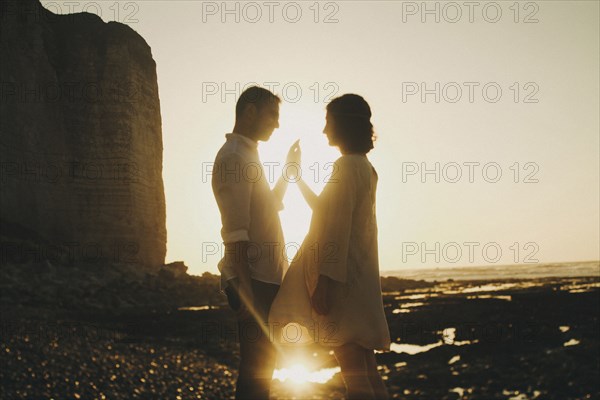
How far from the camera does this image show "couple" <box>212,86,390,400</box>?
2.95 m

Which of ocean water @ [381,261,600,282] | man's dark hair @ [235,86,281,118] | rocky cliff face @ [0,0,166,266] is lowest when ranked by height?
ocean water @ [381,261,600,282]

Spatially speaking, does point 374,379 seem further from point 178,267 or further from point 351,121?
point 178,267

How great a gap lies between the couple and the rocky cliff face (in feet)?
79.6

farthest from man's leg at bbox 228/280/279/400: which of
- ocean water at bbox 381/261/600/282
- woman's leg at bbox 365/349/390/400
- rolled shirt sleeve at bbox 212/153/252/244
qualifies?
ocean water at bbox 381/261/600/282

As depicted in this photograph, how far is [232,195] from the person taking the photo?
3020 mm

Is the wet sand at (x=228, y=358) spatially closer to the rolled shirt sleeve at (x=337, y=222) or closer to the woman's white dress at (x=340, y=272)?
the woman's white dress at (x=340, y=272)

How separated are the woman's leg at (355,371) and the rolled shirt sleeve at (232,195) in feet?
2.60

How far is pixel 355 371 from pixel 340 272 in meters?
0.52

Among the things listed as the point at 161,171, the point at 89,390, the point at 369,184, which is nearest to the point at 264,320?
the point at 369,184

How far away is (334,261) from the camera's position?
295 centimetres

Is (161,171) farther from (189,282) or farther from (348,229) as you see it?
(348,229)

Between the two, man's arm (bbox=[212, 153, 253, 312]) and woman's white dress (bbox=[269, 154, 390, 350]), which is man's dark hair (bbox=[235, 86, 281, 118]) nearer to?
man's arm (bbox=[212, 153, 253, 312])
